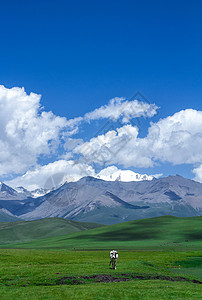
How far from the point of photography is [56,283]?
4738 centimetres

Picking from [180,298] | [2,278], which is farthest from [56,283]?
[180,298]

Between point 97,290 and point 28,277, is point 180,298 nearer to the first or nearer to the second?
point 97,290

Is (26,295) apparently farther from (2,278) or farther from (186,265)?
(186,265)

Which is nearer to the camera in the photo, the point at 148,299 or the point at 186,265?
the point at 148,299

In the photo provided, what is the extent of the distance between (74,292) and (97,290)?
2.84m

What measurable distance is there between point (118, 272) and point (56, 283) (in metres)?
13.4

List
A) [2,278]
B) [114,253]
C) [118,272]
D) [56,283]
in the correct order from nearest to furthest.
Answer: [56,283]
[2,278]
[118,272]
[114,253]

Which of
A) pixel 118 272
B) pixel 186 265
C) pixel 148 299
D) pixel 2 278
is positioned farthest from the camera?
pixel 186 265

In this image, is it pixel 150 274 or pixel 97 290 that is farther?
pixel 150 274

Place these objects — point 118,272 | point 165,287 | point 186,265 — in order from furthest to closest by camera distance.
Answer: point 186,265 → point 118,272 → point 165,287

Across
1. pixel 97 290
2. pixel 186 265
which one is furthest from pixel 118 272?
pixel 186 265

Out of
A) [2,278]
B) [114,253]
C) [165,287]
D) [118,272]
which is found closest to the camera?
[165,287]

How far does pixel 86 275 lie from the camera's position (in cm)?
5288

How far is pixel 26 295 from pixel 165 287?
60.4 feet
